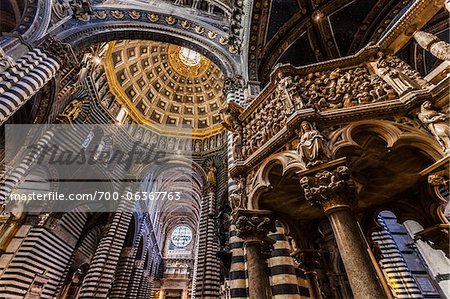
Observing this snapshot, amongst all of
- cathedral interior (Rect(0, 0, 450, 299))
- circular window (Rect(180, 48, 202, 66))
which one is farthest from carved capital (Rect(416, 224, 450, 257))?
circular window (Rect(180, 48, 202, 66))

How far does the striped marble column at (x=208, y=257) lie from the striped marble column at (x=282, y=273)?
8.22 metres

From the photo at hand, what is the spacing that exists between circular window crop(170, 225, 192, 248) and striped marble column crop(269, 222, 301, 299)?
3207 cm

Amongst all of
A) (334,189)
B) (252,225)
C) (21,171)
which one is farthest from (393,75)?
(21,171)

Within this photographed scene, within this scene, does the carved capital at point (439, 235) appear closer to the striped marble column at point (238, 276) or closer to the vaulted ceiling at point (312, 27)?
the striped marble column at point (238, 276)

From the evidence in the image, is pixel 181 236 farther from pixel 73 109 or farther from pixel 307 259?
pixel 307 259

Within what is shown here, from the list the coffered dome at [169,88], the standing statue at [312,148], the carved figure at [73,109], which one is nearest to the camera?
the standing statue at [312,148]

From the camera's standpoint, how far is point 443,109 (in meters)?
2.93

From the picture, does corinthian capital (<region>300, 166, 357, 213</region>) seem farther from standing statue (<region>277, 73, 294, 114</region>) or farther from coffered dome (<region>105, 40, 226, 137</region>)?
coffered dome (<region>105, 40, 226, 137</region>)

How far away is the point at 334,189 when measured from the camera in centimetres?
279

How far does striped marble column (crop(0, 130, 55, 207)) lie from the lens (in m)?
8.06

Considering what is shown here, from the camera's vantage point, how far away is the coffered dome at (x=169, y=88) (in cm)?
1753

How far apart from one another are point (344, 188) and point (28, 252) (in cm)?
1344

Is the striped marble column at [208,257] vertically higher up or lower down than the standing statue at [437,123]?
higher up

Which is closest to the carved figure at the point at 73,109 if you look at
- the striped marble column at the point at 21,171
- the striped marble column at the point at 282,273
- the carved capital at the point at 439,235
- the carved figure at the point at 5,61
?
the striped marble column at the point at 21,171
